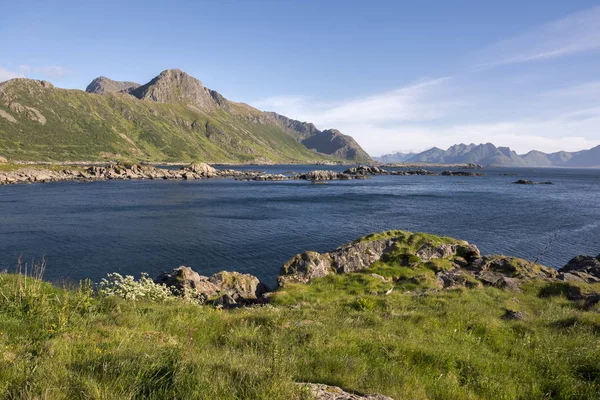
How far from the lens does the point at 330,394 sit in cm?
593

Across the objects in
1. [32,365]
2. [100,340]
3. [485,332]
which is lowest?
[485,332]

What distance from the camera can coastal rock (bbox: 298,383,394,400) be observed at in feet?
18.9

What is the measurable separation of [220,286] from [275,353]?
21.2 metres

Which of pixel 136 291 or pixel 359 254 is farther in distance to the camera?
pixel 359 254

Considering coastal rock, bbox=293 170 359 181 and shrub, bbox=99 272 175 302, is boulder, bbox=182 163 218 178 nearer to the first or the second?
coastal rock, bbox=293 170 359 181

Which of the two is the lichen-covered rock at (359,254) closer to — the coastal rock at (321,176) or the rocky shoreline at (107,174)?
the rocky shoreline at (107,174)

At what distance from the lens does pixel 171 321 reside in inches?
445

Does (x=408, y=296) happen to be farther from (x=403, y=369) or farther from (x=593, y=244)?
(x=593, y=244)

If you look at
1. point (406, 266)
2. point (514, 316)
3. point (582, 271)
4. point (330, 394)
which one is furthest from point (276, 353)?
point (582, 271)

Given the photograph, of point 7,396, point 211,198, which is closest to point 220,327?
point 7,396

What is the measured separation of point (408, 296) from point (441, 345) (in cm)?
1084

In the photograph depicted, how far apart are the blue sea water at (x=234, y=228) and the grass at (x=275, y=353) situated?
2270 centimetres

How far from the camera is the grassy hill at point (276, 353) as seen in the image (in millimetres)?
5641

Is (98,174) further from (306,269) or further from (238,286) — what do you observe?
(306,269)
